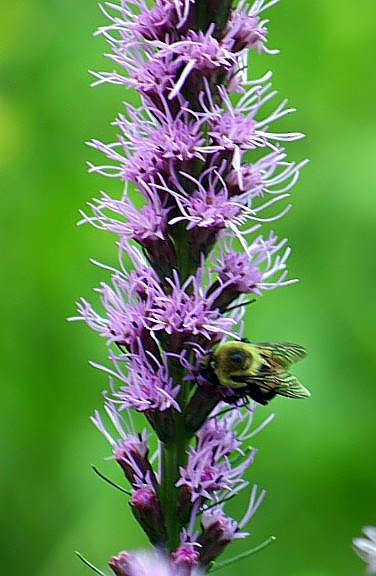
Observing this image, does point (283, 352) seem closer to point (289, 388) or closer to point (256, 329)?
point (289, 388)

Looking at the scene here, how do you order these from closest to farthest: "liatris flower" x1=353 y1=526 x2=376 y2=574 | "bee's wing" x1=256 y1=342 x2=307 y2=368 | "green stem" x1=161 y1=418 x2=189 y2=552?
"liatris flower" x1=353 y1=526 x2=376 y2=574 → "green stem" x1=161 y1=418 x2=189 y2=552 → "bee's wing" x1=256 y1=342 x2=307 y2=368

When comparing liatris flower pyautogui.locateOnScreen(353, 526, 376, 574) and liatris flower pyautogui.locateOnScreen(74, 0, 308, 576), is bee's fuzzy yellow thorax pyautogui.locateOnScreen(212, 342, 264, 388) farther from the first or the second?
liatris flower pyautogui.locateOnScreen(353, 526, 376, 574)

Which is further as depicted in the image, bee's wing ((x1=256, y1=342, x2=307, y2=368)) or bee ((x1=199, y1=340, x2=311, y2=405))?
bee's wing ((x1=256, y1=342, x2=307, y2=368))

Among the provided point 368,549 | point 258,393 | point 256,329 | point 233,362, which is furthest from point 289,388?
point 256,329

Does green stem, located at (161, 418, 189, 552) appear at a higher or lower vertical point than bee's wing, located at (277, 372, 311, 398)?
lower

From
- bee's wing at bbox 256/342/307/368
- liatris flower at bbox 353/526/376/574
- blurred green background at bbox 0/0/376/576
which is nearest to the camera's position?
liatris flower at bbox 353/526/376/574

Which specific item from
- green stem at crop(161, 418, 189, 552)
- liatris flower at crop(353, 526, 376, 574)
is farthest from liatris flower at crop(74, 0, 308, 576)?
liatris flower at crop(353, 526, 376, 574)
